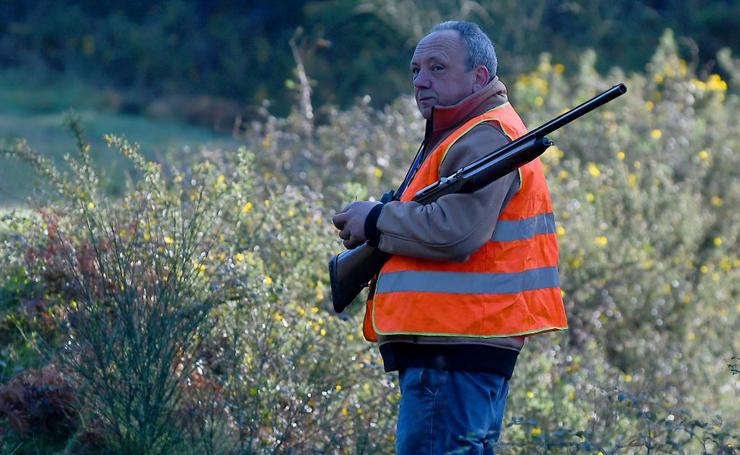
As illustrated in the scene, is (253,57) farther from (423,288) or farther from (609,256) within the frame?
(423,288)

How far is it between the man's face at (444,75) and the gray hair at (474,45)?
0.02 meters

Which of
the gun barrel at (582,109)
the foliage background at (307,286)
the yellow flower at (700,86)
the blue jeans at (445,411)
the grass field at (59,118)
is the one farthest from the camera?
the grass field at (59,118)

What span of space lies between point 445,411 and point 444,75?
3.58 feet

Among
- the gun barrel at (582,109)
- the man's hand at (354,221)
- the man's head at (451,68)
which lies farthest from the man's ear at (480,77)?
the man's hand at (354,221)

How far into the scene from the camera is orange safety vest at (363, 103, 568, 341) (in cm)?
398

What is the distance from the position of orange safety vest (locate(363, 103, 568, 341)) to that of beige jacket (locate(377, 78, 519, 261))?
0.15ft

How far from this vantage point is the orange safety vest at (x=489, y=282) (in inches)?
157

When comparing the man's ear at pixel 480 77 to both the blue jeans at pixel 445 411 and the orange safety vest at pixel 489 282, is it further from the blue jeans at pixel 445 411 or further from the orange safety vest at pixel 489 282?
the blue jeans at pixel 445 411

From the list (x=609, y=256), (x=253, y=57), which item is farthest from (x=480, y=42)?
(x=253, y=57)

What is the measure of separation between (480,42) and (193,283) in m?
1.71

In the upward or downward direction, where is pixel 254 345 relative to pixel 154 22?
downward

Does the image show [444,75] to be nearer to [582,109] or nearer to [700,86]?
[582,109]

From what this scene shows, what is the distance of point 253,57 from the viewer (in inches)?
1037

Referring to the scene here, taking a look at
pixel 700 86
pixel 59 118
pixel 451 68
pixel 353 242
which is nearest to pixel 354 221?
pixel 353 242
